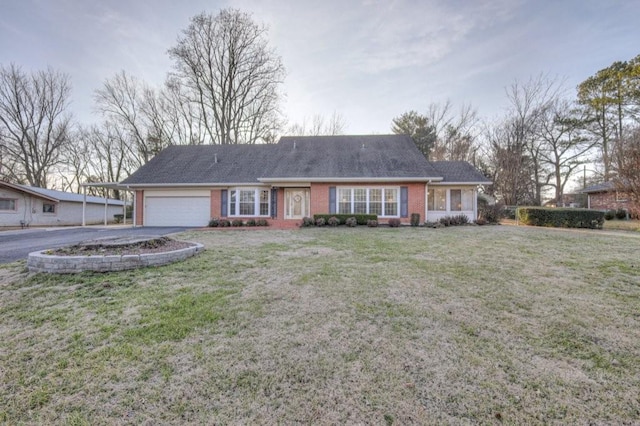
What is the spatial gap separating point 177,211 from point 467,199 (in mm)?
17425

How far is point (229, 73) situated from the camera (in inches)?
891

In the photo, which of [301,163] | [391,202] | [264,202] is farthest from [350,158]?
[264,202]

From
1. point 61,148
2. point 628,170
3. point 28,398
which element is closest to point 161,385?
point 28,398

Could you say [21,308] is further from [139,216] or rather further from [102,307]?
[139,216]

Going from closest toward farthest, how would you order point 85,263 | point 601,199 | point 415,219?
point 85,263
point 415,219
point 601,199

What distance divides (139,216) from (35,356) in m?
15.4

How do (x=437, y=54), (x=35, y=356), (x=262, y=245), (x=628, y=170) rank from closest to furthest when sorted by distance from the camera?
(x=35, y=356)
(x=262, y=245)
(x=628, y=170)
(x=437, y=54)

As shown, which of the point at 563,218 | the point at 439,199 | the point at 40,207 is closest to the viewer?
the point at 563,218

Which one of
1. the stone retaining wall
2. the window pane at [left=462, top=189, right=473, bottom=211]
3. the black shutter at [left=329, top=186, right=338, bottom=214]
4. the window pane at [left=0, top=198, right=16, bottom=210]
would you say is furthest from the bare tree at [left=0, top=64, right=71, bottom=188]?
the window pane at [left=462, top=189, right=473, bottom=211]

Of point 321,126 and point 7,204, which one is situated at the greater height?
point 321,126

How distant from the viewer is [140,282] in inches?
179

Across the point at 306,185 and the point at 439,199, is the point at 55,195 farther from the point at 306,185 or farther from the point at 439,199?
the point at 439,199

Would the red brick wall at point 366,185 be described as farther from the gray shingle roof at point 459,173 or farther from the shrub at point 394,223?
the gray shingle roof at point 459,173

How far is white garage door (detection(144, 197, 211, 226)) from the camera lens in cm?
1530
